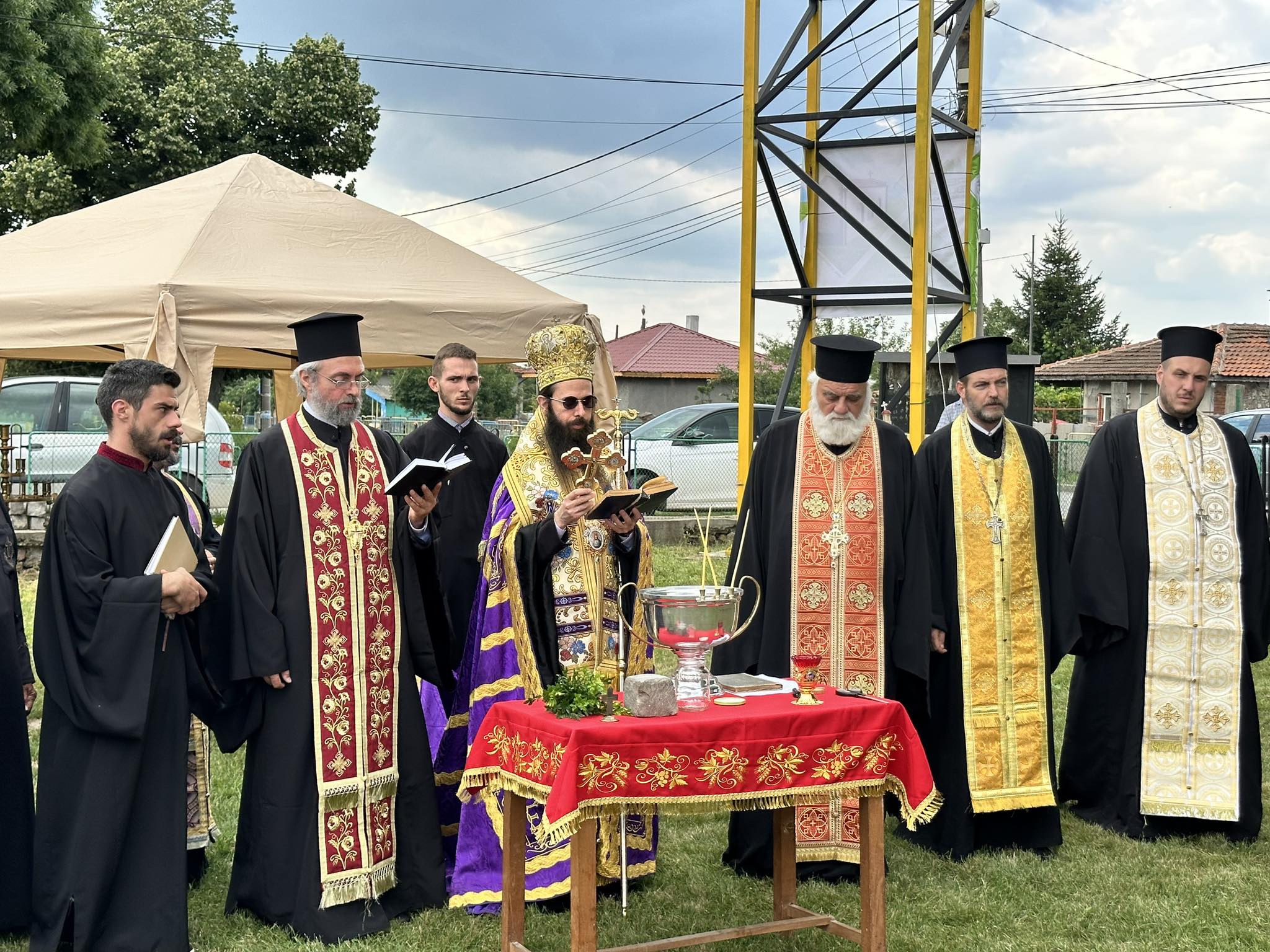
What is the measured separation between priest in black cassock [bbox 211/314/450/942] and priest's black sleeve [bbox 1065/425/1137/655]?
10.3ft

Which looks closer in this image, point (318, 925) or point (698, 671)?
point (698, 671)

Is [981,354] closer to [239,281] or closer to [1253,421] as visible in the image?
[239,281]

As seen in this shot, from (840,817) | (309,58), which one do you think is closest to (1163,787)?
(840,817)

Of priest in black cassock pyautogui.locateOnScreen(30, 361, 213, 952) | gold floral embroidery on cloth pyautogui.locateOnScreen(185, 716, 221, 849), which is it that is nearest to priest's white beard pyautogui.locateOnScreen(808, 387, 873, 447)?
priest in black cassock pyautogui.locateOnScreen(30, 361, 213, 952)

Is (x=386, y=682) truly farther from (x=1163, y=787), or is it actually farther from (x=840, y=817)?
(x=1163, y=787)

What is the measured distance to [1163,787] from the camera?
6062mm

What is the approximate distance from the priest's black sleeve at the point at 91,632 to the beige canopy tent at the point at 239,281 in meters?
2.48

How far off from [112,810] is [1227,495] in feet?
16.1

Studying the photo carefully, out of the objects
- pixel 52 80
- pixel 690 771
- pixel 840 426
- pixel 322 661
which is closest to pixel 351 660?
pixel 322 661

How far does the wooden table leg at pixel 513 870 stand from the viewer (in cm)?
417

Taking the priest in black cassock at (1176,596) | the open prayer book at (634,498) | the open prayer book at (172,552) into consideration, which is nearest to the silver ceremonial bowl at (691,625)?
the open prayer book at (634,498)

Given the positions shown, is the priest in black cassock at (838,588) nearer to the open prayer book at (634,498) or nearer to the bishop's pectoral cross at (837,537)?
the bishop's pectoral cross at (837,537)

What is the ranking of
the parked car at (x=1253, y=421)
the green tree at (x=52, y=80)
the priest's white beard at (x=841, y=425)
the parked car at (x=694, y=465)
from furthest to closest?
the parked car at (x=694, y=465) → the parked car at (x=1253, y=421) → the green tree at (x=52, y=80) → the priest's white beard at (x=841, y=425)

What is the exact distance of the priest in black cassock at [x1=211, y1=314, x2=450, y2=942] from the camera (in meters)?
4.60
